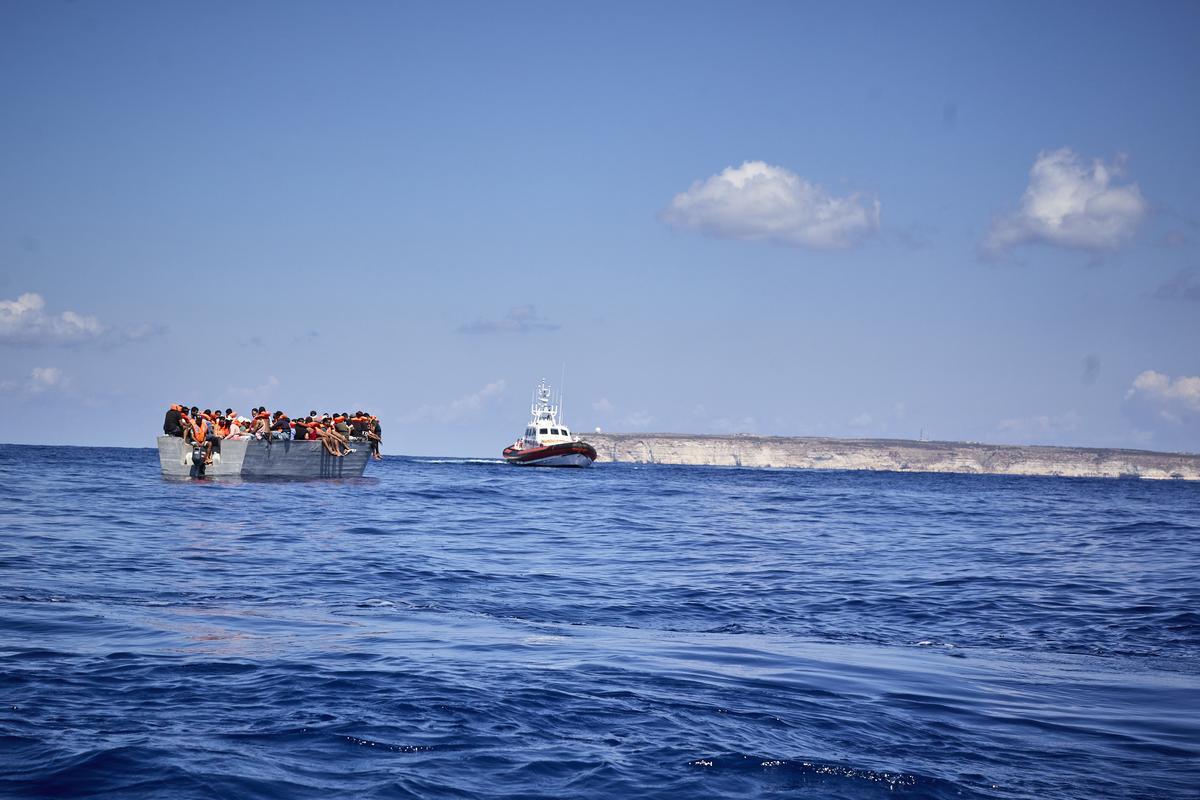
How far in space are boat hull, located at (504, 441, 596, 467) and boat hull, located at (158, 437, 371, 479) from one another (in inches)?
1734

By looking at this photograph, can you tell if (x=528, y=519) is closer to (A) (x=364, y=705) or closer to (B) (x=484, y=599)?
(B) (x=484, y=599)

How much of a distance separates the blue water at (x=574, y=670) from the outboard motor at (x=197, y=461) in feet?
58.4

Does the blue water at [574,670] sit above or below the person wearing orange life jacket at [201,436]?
below

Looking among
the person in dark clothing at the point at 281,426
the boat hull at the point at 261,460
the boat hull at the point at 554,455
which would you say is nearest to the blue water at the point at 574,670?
the boat hull at the point at 261,460

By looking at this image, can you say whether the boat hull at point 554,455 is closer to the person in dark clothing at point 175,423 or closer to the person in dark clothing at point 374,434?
the person in dark clothing at point 374,434

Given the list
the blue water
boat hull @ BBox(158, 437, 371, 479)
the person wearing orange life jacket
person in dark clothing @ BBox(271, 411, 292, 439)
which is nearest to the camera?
the blue water

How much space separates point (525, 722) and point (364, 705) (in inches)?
39.7

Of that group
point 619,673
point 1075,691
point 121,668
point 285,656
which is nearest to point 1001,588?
point 1075,691

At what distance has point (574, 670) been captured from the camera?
7512mm

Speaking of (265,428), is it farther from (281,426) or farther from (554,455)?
(554,455)

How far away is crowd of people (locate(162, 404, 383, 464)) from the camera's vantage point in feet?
122

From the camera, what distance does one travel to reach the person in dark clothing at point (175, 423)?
37.0 meters

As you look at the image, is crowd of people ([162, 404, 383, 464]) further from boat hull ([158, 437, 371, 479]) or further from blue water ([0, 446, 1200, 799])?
blue water ([0, 446, 1200, 799])

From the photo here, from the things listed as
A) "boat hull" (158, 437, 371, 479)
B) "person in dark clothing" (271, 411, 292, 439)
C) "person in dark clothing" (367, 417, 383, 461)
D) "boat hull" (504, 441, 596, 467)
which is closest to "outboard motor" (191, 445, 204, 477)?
"boat hull" (158, 437, 371, 479)
